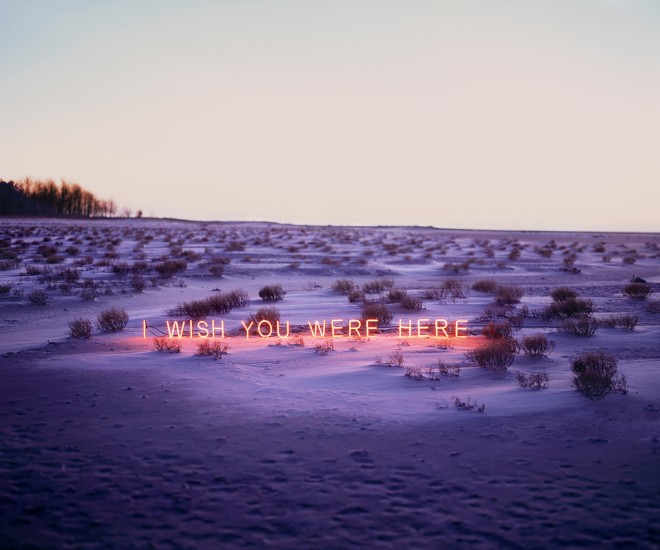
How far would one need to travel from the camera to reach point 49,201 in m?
112

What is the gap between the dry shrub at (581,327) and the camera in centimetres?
993

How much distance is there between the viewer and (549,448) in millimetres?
4891

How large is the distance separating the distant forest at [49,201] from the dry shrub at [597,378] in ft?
340

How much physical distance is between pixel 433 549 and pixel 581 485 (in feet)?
5.04

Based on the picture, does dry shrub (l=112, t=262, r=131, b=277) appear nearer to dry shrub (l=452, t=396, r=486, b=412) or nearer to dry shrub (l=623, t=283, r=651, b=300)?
dry shrub (l=452, t=396, r=486, b=412)

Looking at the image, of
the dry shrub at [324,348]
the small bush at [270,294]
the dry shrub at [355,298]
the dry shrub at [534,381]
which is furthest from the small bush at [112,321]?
the dry shrub at [534,381]

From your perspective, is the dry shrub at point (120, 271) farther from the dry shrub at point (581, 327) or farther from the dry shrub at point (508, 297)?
the dry shrub at point (581, 327)

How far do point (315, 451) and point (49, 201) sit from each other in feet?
404

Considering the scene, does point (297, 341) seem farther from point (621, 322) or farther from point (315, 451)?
point (621, 322)

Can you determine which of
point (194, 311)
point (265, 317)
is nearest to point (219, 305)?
point (194, 311)

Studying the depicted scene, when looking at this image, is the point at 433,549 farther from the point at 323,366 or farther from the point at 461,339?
the point at 461,339

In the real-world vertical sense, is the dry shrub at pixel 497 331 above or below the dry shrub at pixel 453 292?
below

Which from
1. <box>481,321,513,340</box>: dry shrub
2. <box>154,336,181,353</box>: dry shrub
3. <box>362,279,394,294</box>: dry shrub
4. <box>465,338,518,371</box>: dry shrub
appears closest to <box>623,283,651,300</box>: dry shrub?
<box>362,279,394,294</box>: dry shrub

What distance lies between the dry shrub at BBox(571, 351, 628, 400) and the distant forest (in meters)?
103
